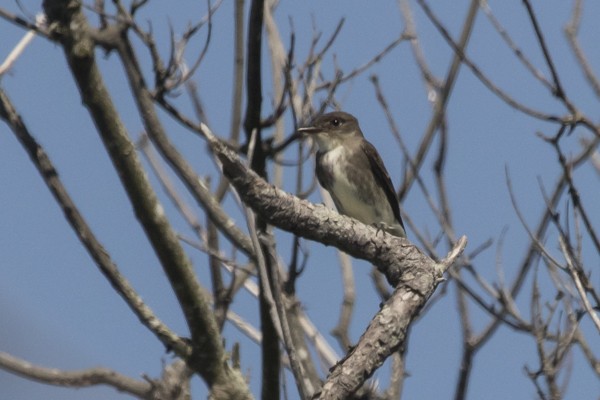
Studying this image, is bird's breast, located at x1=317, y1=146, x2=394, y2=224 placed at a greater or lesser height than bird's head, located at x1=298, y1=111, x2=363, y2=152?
lesser

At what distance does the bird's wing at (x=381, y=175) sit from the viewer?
7145 millimetres

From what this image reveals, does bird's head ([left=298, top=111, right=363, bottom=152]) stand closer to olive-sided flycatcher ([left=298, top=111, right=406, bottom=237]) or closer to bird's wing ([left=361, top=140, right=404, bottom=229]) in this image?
olive-sided flycatcher ([left=298, top=111, right=406, bottom=237])

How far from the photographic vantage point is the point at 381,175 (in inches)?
286

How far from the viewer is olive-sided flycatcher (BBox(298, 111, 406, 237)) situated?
23.0 feet

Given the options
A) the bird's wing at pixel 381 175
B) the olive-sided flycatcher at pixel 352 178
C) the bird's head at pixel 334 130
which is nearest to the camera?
the bird's head at pixel 334 130

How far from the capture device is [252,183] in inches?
130

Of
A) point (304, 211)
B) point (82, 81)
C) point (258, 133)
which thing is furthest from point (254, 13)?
point (304, 211)

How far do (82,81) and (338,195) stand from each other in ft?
11.2

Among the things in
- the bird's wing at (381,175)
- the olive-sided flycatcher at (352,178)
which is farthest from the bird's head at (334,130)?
the bird's wing at (381,175)

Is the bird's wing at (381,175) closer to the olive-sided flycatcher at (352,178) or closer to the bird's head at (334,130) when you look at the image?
the olive-sided flycatcher at (352,178)

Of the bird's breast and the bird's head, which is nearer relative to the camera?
the bird's head

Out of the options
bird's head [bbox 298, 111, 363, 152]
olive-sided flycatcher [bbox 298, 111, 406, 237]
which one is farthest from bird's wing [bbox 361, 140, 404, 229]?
bird's head [bbox 298, 111, 363, 152]

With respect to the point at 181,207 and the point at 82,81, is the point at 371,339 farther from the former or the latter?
the point at 181,207

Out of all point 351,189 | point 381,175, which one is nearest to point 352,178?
point 351,189
